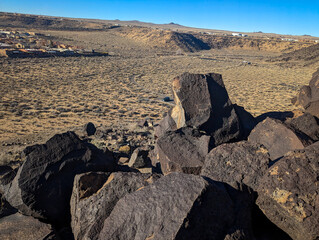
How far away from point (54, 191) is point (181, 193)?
2.28 m

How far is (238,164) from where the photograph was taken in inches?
153

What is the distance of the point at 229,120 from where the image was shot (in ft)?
21.5

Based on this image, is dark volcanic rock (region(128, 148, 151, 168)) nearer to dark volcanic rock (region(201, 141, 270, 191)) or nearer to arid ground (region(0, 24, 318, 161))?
dark volcanic rock (region(201, 141, 270, 191))

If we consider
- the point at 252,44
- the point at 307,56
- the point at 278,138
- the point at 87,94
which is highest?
the point at 278,138

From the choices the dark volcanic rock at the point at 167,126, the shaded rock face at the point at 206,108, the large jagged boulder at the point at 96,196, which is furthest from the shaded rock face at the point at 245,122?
the large jagged boulder at the point at 96,196

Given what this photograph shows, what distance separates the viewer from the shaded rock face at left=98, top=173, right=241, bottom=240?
100 inches

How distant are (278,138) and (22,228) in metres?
5.14

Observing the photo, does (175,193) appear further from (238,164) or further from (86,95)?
(86,95)

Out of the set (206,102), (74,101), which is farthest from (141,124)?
(74,101)

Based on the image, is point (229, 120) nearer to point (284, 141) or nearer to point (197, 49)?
point (284, 141)

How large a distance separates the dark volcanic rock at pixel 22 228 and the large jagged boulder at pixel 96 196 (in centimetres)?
44

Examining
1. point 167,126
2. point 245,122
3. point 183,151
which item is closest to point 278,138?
point 245,122

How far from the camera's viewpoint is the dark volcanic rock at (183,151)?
461cm

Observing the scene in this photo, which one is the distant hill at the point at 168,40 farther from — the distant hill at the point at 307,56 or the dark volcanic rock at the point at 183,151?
the dark volcanic rock at the point at 183,151
